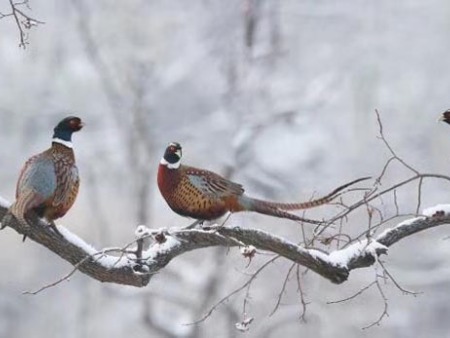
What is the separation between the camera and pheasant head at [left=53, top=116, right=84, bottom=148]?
99.3 inches

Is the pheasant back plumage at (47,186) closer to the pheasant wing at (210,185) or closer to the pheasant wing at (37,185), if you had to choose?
the pheasant wing at (37,185)

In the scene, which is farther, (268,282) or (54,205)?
(268,282)

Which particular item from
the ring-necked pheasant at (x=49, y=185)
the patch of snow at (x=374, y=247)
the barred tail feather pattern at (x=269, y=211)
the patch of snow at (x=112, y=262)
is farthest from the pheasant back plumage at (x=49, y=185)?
the patch of snow at (x=374, y=247)

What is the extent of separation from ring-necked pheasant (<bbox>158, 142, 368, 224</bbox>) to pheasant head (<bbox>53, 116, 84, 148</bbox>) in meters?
0.19

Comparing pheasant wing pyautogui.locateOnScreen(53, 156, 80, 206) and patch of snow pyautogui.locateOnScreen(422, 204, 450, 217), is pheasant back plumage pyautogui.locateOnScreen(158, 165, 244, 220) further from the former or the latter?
patch of snow pyautogui.locateOnScreen(422, 204, 450, 217)

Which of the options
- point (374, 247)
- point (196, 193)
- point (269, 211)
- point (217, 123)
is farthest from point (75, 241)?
point (217, 123)

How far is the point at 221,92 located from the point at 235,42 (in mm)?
312

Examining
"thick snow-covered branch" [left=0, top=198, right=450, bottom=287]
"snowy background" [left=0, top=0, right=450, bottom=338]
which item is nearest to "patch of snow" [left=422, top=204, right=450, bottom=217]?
"thick snow-covered branch" [left=0, top=198, right=450, bottom=287]

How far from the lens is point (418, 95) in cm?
709

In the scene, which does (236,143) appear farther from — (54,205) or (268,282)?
(54,205)

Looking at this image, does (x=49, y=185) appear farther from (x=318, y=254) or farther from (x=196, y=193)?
(x=318, y=254)

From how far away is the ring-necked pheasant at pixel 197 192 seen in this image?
8.14 ft

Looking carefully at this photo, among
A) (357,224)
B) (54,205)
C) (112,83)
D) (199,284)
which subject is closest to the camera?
(54,205)

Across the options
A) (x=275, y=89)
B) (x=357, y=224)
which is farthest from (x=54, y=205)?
(x=275, y=89)
